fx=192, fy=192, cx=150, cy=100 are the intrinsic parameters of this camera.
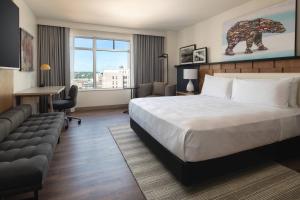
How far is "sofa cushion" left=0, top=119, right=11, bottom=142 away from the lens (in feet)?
6.21

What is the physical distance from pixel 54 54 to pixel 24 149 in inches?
161

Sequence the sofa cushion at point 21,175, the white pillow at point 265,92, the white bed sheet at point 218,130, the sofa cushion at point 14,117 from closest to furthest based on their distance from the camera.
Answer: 1. the sofa cushion at point 21,175
2. the white bed sheet at point 218,130
3. the sofa cushion at point 14,117
4. the white pillow at point 265,92

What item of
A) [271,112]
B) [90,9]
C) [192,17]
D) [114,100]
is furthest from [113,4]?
[271,112]

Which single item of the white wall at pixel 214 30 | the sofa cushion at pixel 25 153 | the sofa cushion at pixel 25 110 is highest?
the white wall at pixel 214 30

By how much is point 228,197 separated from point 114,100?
15.9 feet

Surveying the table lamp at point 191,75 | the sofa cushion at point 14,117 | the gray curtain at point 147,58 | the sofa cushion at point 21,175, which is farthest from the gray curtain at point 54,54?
the sofa cushion at point 21,175

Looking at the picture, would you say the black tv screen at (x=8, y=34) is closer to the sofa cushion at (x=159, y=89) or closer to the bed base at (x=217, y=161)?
the bed base at (x=217, y=161)

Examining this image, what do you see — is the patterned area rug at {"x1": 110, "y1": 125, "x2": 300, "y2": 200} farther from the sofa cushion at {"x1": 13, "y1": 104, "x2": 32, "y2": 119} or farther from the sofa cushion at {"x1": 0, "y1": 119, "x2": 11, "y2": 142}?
the sofa cushion at {"x1": 13, "y1": 104, "x2": 32, "y2": 119}

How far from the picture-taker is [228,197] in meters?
1.71

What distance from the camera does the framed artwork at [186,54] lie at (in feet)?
18.2

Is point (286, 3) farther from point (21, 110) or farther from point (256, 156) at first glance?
point (21, 110)

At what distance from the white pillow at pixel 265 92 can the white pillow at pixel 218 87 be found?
11.2 inches

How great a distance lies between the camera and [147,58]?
614 cm

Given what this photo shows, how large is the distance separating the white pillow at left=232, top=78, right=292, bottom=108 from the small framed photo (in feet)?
6.35
